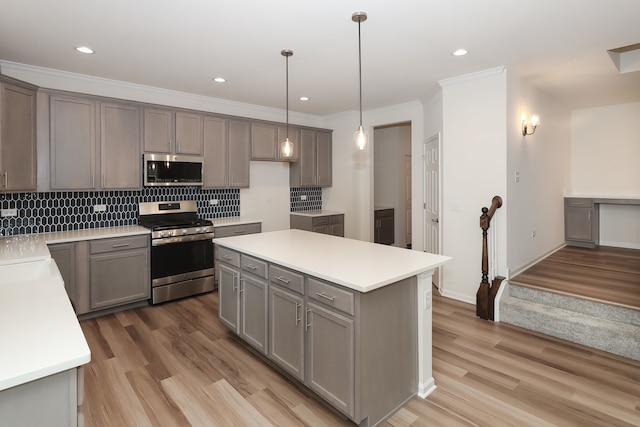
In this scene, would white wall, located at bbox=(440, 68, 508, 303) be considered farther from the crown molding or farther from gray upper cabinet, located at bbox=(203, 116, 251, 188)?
the crown molding

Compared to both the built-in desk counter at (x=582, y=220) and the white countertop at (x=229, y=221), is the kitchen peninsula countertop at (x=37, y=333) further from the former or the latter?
the built-in desk counter at (x=582, y=220)

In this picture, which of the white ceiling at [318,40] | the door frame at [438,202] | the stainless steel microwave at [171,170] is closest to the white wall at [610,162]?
the white ceiling at [318,40]

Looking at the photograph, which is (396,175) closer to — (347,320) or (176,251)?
(176,251)

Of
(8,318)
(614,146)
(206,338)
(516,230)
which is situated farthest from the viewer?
(614,146)

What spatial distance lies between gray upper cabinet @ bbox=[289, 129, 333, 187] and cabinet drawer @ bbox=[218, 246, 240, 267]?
2820 mm

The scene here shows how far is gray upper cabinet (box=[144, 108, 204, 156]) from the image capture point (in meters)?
4.29

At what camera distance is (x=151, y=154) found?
4277 mm

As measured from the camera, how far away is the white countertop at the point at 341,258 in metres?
2.08

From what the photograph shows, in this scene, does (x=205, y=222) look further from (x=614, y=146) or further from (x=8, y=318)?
(x=614, y=146)

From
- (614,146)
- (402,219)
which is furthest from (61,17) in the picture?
(614,146)

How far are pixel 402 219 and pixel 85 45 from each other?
5890mm

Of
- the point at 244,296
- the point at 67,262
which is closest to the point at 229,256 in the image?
the point at 244,296

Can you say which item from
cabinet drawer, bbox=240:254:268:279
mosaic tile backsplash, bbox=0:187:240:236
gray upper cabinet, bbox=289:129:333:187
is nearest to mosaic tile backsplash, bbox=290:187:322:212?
gray upper cabinet, bbox=289:129:333:187

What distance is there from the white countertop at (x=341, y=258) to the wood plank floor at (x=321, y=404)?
904 mm
